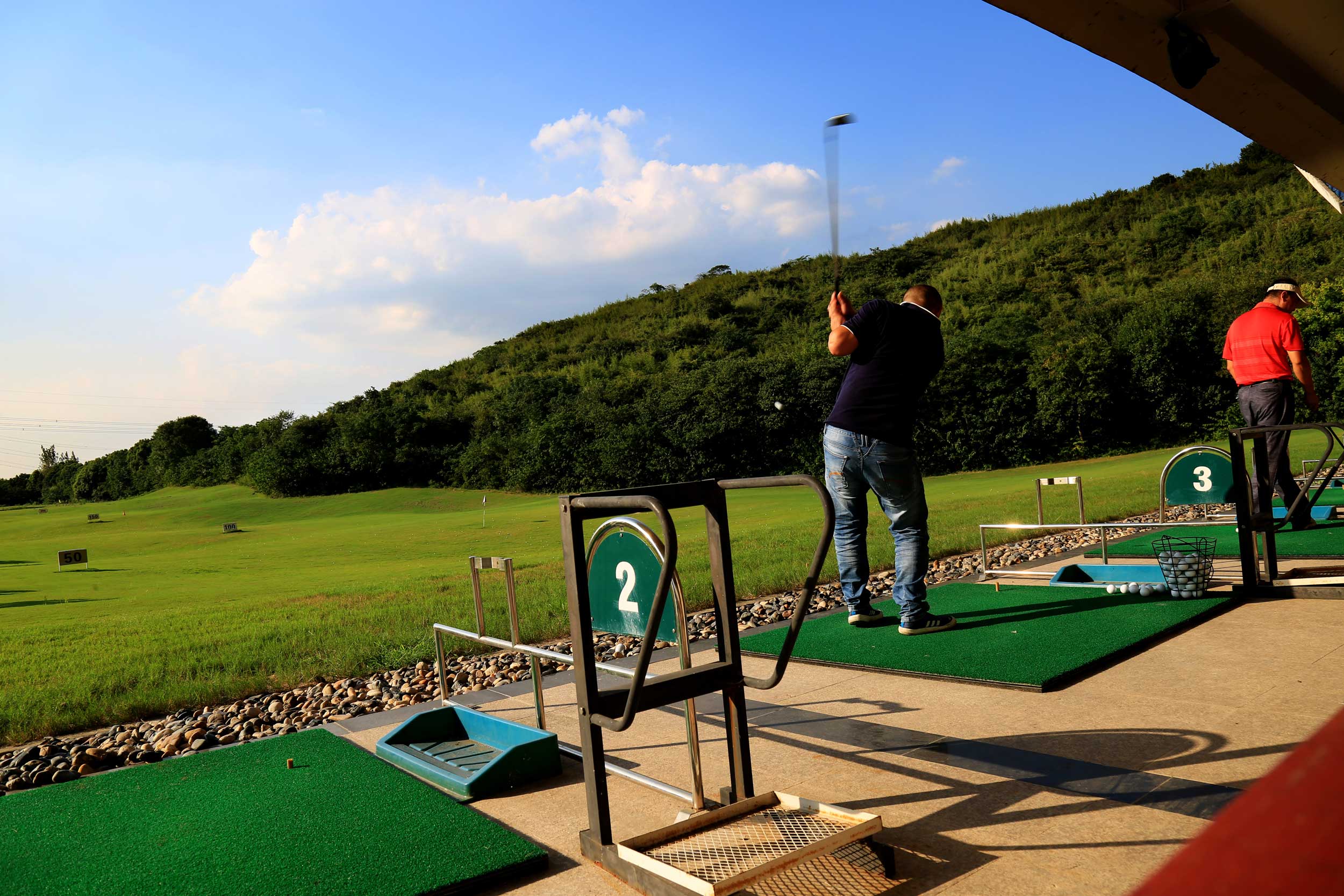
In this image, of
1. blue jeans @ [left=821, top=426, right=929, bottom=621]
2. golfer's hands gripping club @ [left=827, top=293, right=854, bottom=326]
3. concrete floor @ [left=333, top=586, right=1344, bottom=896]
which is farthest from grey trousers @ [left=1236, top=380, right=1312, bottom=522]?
golfer's hands gripping club @ [left=827, top=293, right=854, bottom=326]

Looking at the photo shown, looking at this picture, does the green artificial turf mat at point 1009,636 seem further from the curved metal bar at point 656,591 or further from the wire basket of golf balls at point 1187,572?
the curved metal bar at point 656,591

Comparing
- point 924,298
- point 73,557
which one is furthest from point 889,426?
point 73,557

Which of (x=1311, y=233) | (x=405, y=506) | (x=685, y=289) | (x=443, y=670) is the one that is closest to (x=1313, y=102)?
(x=443, y=670)

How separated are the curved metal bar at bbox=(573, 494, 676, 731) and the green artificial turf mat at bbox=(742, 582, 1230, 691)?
2.36 m

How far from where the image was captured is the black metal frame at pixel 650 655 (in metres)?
2.72

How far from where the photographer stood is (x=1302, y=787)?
0.30 m

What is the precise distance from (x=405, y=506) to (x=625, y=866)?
3319cm

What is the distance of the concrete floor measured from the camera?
2.72 metres

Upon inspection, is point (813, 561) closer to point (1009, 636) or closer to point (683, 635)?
point (683, 635)

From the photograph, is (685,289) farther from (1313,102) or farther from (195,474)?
(1313,102)

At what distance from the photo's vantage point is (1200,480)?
6.83 metres

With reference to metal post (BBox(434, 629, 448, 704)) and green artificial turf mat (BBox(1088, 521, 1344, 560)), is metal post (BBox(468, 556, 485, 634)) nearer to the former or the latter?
metal post (BBox(434, 629, 448, 704))

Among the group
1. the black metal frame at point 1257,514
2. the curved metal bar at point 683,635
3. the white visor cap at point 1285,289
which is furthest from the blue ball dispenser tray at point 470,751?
the white visor cap at point 1285,289

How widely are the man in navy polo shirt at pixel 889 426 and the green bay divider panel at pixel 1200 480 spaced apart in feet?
8.73
